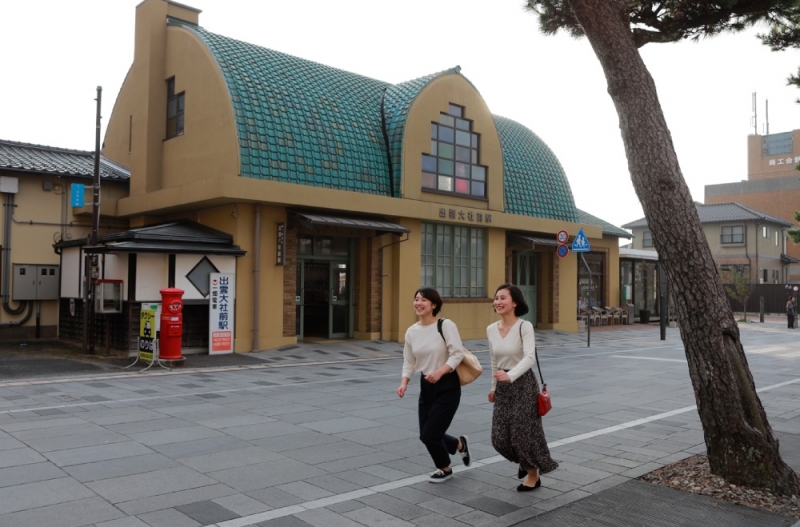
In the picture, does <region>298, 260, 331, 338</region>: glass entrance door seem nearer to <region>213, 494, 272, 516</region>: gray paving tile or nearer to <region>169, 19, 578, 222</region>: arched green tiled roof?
<region>169, 19, 578, 222</region>: arched green tiled roof

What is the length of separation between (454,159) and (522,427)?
632 inches

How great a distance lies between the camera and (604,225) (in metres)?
31.1

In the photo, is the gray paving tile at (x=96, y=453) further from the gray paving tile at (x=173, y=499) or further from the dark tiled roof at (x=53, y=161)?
the dark tiled roof at (x=53, y=161)

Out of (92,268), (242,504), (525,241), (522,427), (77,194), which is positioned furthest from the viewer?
(525,241)

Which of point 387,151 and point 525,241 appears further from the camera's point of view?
point 525,241

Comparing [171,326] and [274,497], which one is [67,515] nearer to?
[274,497]

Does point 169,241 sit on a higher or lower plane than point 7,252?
higher

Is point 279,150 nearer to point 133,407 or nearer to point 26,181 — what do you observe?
point 26,181

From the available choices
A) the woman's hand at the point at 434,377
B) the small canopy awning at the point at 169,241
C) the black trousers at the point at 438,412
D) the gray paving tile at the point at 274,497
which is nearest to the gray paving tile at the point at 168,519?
the gray paving tile at the point at 274,497

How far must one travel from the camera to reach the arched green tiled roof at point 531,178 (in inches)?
928

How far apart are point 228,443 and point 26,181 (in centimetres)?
1458

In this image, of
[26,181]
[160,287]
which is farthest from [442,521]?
[26,181]

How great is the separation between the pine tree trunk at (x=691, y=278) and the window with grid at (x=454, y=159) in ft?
43.6

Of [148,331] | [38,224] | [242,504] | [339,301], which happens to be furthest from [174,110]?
[242,504]
